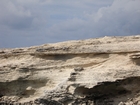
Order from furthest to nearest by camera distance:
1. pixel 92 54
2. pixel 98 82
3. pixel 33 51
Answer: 1. pixel 33 51
2. pixel 92 54
3. pixel 98 82

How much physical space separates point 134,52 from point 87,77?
2.33 m

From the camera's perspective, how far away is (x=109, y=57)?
572 inches

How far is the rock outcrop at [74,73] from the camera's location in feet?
45.8

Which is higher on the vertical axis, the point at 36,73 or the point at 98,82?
the point at 36,73

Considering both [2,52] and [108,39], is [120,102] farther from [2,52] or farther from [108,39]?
[2,52]

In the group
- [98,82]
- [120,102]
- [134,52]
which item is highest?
[134,52]

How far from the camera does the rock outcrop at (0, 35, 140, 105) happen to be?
14.0 m

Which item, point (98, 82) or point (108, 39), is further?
point (108, 39)

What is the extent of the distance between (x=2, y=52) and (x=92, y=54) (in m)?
4.90

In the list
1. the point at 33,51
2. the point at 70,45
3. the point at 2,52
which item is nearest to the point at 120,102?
the point at 70,45

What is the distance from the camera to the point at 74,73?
1442 centimetres

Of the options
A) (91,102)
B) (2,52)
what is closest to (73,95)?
(91,102)

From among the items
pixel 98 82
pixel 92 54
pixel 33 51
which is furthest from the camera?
pixel 33 51

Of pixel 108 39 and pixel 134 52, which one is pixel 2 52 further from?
pixel 134 52
